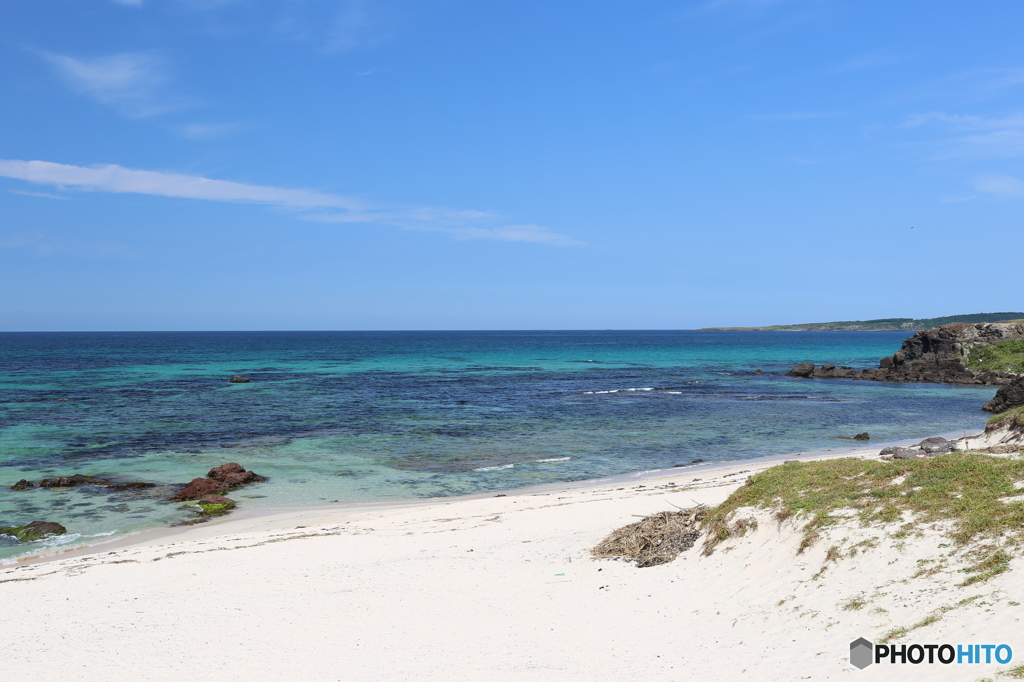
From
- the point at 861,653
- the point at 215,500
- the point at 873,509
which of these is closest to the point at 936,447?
the point at 873,509

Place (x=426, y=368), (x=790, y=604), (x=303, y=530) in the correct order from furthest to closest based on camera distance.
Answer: (x=426, y=368), (x=303, y=530), (x=790, y=604)

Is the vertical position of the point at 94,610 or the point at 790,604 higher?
the point at 790,604

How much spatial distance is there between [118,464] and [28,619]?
17.2m

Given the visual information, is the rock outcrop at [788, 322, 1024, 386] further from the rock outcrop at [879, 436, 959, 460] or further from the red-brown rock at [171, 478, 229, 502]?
the red-brown rock at [171, 478, 229, 502]

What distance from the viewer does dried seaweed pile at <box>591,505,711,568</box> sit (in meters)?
11.8

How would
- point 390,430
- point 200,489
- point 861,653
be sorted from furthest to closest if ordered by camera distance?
1. point 390,430
2. point 200,489
3. point 861,653

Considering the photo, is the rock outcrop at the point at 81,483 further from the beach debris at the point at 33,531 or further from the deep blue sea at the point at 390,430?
the beach debris at the point at 33,531

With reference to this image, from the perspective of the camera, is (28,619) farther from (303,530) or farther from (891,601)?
(891,601)

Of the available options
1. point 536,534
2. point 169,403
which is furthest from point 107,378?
point 536,534

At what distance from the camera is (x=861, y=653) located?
24.0 ft

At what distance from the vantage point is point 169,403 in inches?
1822

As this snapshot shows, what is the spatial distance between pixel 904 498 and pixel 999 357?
6771 cm

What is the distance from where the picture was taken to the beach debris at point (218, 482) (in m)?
21.5

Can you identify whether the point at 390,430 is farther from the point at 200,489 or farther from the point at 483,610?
the point at 483,610
